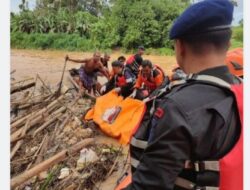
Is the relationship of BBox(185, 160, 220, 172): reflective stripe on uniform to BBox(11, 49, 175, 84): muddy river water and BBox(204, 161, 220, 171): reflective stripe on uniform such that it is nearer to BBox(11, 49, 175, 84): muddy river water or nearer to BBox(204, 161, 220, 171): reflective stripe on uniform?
BBox(204, 161, 220, 171): reflective stripe on uniform

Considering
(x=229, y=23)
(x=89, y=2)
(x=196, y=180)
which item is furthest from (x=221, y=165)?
(x=89, y=2)

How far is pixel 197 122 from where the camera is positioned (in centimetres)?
84

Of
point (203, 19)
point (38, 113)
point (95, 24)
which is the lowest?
point (38, 113)

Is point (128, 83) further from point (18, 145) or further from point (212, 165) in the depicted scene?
point (212, 165)

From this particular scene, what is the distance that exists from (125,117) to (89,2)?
21181 millimetres

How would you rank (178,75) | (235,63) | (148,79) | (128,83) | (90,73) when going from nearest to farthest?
(235,63) → (178,75) → (148,79) → (128,83) → (90,73)

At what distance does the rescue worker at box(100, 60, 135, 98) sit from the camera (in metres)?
6.11

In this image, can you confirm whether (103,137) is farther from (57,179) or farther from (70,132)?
(57,179)

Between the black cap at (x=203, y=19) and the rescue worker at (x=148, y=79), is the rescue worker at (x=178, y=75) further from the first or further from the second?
the rescue worker at (x=148, y=79)

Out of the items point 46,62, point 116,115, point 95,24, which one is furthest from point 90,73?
point 95,24

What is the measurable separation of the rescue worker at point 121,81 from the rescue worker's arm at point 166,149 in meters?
5.13

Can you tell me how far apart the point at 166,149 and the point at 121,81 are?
220 inches

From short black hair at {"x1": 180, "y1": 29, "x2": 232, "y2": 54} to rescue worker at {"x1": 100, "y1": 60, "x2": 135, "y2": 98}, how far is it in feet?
16.6

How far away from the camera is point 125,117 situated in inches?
212
